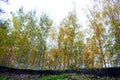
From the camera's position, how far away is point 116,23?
18.4 meters

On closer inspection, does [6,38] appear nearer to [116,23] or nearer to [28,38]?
[28,38]

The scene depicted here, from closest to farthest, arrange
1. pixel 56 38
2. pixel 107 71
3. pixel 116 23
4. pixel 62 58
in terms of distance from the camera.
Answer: pixel 107 71 → pixel 116 23 → pixel 56 38 → pixel 62 58

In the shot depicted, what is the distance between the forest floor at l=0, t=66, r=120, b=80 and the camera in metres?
12.1

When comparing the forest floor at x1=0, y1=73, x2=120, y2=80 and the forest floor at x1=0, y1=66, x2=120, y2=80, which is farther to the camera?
the forest floor at x1=0, y1=66, x2=120, y2=80

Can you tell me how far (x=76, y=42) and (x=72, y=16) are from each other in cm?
391

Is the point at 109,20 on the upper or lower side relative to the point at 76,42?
upper

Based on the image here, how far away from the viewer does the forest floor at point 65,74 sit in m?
12.1

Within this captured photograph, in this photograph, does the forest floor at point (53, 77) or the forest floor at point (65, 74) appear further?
the forest floor at point (65, 74)

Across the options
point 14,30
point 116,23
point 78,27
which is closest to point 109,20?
point 116,23

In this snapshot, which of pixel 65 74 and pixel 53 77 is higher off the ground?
pixel 65 74

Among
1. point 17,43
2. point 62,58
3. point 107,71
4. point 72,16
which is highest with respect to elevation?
point 72,16

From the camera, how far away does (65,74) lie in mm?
12898

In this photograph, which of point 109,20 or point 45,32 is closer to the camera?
point 109,20

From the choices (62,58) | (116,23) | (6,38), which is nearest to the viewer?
(116,23)
